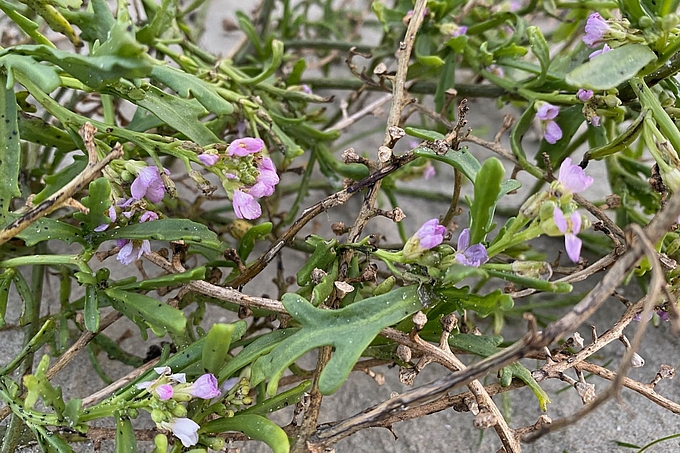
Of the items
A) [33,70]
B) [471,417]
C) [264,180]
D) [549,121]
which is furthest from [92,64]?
[471,417]

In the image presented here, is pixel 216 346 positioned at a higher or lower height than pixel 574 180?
lower

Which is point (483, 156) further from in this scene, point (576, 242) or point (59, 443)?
point (59, 443)

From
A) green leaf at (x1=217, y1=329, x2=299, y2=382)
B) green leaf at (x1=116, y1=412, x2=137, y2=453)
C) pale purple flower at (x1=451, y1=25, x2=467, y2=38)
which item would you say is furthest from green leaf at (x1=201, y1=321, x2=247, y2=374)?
pale purple flower at (x1=451, y1=25, x2=467, y2=38)

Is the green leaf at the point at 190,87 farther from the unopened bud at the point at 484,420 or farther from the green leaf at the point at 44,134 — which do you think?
the unopened bud at the point at 484,420

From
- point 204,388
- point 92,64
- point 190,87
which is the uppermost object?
point 92,64

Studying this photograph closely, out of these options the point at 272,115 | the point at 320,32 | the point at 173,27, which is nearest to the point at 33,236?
the point at 272,115

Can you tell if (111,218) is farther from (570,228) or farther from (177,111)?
(570,228)

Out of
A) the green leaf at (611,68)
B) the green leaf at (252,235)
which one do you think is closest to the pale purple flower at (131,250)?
the green leaf at (252,235)
